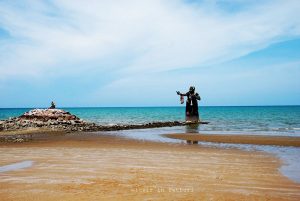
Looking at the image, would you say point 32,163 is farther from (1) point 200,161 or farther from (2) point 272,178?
(2) point 272,178

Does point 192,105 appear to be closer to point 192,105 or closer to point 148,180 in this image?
point 192,105

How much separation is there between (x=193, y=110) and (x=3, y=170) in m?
37.9

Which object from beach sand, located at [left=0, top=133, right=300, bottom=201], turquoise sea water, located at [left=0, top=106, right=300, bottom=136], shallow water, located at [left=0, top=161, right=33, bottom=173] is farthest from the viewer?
turquoise sea water, located at [left=0, top=106, right=300, bottom=136]

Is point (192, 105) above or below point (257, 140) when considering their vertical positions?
above

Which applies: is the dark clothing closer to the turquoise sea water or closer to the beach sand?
the turquoise sea water

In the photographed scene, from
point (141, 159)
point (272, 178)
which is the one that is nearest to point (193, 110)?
point (141, 159)

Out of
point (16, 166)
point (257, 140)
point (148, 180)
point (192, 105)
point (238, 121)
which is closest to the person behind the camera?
point (148, 180)

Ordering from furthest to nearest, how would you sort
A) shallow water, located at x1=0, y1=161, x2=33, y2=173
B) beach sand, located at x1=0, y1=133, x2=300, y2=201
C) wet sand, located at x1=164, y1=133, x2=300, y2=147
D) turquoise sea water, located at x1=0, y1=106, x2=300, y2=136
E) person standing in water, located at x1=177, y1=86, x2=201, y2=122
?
1. person standing in water, located at x1=177, y1=86, x2=201, y2=122
2. turquoise sea water, located at x1=0, y1=106, x2=300, y2=136
3. wet sand, located at x1=164, y1=133, x2=300, y2=147
4. shallow water, located at x1=0, y1=161, x2=33, y2=173
5. beach sand, located at x1=0, y1=133, x2=300, y2=201

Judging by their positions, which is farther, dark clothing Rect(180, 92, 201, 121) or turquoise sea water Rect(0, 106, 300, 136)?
dark clothing Rect(180, 92, 201, 121)

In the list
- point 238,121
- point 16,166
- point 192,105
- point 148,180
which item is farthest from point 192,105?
point 148,180

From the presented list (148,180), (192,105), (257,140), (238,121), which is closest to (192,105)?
(192,105)

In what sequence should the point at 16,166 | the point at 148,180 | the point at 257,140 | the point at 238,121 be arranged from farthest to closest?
the point at 238,121 → the point at 257,140 → the point at 16,166 → the point at 148,180

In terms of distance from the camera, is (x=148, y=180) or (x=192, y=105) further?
(x=192, y=105)

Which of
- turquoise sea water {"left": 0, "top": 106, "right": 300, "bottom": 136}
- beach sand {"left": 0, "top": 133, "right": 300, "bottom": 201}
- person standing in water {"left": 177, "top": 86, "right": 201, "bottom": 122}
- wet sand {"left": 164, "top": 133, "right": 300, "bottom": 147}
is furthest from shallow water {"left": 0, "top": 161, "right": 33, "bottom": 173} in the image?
person standing in water {"left": 177, "top": 86, "right": 201, "bottom": 122}
